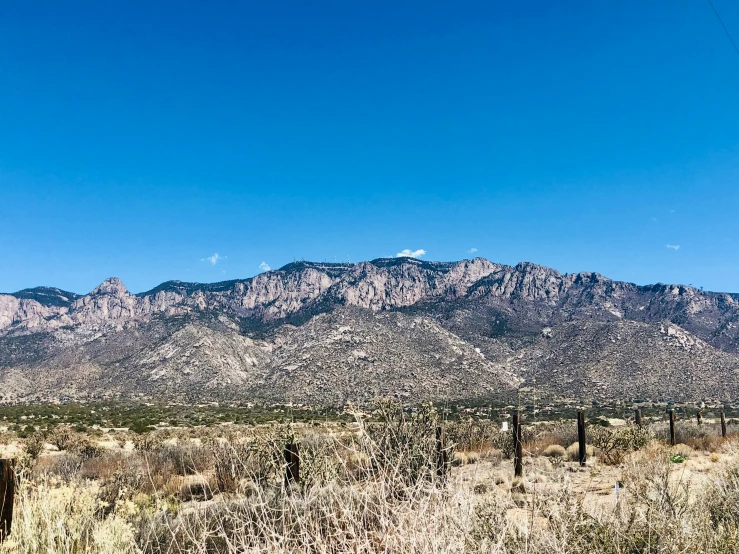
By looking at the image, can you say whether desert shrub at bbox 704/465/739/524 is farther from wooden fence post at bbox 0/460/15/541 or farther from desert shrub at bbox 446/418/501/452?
desert shrub at bbox 446/418/501/452

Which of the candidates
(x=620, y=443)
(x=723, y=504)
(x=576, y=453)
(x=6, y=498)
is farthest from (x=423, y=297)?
(x=6, y=498)

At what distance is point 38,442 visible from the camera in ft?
68.1

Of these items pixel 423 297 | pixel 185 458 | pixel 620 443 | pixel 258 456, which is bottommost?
pixel 185 458

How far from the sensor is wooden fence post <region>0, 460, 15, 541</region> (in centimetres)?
602

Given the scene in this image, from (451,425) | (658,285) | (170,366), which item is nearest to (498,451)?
(451,425)

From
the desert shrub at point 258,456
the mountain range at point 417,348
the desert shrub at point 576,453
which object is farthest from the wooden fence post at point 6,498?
the mountain range at point 417,348

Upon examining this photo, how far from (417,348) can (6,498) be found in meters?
73.2

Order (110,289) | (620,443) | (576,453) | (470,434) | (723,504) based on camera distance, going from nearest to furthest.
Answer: (723,504) < (620,443) < (576,453) < (470,434) < (110,289)

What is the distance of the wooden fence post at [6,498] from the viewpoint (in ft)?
19.8

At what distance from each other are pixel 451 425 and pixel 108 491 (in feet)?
35.8

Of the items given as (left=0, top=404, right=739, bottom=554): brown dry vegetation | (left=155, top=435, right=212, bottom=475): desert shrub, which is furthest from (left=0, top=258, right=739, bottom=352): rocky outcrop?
(left=0, top=404, right=739, bottom=554): brown dry vegetation

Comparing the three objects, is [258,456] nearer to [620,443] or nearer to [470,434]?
[470,434]

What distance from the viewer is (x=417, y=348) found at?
77.8 metres

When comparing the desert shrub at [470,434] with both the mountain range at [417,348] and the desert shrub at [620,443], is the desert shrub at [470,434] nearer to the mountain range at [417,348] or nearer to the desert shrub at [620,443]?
the desert shrub at [620,443]
